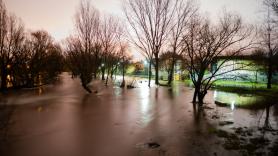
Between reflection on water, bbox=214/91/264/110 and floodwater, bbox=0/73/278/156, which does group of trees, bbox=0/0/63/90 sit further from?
reflection on water, bbox=214/91/264/110

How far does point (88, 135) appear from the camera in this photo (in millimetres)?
9039

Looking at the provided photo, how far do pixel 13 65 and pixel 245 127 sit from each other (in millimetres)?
25981

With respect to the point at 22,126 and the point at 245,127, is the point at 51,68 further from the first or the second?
the point at 245,127

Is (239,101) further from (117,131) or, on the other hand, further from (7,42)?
(7,42)

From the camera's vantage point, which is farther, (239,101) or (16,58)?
(16,58)

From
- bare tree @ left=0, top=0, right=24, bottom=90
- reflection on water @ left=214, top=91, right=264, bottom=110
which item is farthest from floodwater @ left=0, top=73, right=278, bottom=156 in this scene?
bare tree @ left=0, top=0, right=24, bottom=90

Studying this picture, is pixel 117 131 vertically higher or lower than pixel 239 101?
lower

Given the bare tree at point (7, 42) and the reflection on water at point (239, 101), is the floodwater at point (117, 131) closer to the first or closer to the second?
the reflection on water at point (239, 101)

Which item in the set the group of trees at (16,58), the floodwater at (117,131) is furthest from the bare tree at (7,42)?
the floodwater at (117,131)

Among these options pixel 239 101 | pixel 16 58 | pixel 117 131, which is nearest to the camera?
pixel 117 131

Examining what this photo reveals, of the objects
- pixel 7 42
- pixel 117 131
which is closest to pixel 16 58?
pixel 7 42

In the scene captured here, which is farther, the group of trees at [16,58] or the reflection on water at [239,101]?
the group of trees at [16,58]

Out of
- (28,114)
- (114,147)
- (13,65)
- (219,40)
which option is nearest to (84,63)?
(13,65)

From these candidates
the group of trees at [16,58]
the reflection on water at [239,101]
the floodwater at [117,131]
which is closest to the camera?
the floodwater at [117,131]
